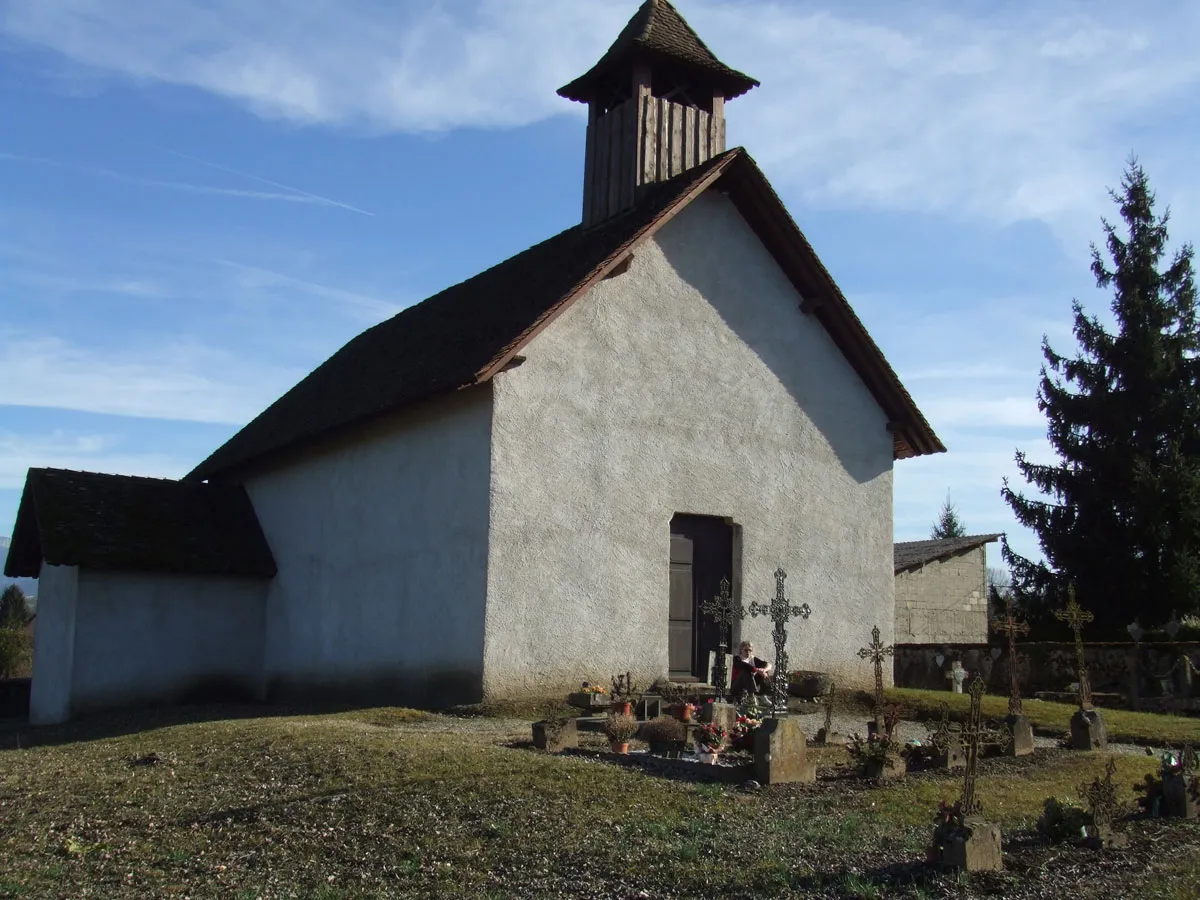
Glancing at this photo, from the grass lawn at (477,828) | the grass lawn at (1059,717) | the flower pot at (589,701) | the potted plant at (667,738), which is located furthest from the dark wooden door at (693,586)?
the grass lawn at (477,828)

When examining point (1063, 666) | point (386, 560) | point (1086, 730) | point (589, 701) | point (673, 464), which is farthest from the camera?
point (1063, 666)

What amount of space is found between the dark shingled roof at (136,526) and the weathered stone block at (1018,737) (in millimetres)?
13642

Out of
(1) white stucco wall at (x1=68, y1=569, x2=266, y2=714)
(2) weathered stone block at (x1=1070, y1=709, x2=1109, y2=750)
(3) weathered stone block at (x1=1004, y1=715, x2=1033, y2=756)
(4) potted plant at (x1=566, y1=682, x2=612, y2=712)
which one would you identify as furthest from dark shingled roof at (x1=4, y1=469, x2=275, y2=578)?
(2) weathered stone block at (x1=1070, y1=709, x2=1109, y2=750)

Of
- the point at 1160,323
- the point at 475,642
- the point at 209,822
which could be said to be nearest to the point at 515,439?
the point at 475,642

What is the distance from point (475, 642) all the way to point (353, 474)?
16.2 ft

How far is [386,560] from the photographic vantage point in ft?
59.7

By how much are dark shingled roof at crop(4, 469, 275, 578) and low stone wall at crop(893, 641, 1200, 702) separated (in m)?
12.5

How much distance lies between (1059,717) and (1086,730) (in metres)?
3.06

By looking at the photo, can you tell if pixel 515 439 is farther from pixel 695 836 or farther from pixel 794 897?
pixel 794 897

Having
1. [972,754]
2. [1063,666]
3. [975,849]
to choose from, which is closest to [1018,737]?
[972,754]

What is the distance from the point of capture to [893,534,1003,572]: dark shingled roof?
3030cm

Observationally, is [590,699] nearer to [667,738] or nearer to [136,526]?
[667,738]

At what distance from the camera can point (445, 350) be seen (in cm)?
1853

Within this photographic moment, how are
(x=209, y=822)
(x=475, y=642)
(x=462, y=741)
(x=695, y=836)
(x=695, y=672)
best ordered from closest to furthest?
(x=695, y=836)
(x=209, y=822)
(x=462, y=741)
(x=475, y=642)
(x=695, y=672)
